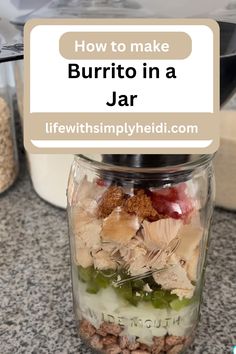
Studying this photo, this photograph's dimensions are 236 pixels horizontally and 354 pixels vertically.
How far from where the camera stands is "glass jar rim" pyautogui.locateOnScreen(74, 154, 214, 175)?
16.6 inches

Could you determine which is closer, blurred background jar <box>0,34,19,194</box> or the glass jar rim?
the glass jar rim

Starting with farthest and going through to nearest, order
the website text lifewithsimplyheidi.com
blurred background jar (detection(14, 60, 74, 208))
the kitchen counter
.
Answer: blurred background jar (detection(14, 60, 74, 208))
the kitchen counter
the website text lifewithsimplyheidi.com

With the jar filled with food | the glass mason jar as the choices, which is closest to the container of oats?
the jar filled with food

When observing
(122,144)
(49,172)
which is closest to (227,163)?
(49,172)

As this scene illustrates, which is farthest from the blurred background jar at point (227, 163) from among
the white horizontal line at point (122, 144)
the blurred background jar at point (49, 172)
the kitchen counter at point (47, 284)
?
the white horizontal line at point (122, 144)

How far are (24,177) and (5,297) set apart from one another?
0.26 metres

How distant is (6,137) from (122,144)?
0.37 metres

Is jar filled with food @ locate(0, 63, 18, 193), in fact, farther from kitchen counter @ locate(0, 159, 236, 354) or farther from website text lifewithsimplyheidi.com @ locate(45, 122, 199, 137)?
website text lifewithsimplyheidi.com @ locate(45, 122, 199, 137)

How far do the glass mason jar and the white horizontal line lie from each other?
34 mm

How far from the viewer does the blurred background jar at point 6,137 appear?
70 centimetres

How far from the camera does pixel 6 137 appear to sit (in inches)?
27.9

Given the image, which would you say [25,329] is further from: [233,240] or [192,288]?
[233,240]

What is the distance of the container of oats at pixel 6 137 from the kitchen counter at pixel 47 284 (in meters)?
0.03

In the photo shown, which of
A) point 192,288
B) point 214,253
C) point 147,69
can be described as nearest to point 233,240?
point 214,253
